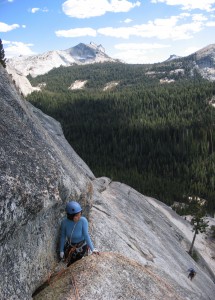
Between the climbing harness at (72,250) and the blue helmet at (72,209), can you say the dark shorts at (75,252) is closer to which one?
the climbing harness at (72,250)

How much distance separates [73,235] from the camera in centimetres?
1334

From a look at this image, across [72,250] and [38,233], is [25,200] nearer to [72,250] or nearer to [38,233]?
[38,233]

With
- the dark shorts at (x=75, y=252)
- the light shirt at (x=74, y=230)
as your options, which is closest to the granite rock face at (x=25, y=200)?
the light shirt at (x=74, y=230)

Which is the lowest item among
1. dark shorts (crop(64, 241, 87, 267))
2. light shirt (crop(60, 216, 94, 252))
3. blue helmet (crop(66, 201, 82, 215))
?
dark shorts (crop(64, 241, 87, 267))

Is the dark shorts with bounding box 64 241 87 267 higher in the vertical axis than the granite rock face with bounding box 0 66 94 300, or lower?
lower

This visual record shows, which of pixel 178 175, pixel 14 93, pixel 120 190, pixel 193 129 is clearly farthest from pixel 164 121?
pixel 14 93

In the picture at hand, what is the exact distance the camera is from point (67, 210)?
43.3 feet

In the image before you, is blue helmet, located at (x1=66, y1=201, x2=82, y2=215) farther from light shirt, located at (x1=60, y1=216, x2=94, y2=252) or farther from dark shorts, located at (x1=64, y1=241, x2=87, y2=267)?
dark shorts, located at (x1=64, y1=241, x2=87, y2=267)

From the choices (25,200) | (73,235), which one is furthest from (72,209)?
(25,200)

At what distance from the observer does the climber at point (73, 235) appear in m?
13.2

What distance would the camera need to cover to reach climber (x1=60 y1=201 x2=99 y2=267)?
13.2 metres

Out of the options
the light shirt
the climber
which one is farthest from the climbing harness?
the light shirt

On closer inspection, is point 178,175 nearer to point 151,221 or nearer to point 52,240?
point 151,221

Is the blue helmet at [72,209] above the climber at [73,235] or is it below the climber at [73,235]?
above
